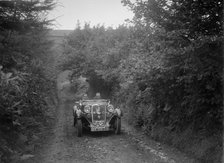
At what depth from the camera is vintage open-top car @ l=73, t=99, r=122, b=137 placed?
12398mm

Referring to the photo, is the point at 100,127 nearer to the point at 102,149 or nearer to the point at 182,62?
the point at 102,149

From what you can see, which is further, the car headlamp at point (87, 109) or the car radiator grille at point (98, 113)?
the car headlamp at point (87, 109)

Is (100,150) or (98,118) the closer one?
(100,150)

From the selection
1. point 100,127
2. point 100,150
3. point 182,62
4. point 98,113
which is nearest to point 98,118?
point 98,113

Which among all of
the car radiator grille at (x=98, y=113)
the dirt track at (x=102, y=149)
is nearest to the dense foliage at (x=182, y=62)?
the dirt track at (x=102, y=149)

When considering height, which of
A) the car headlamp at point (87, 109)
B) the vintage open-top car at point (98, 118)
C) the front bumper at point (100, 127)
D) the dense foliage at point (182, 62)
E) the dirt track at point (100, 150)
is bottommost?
the dirt track at point (100, 150)

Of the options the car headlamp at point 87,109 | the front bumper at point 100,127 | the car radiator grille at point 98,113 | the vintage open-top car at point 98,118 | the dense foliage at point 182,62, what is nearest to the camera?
the dense foliage at point 182,62

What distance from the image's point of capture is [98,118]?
12.7 metres

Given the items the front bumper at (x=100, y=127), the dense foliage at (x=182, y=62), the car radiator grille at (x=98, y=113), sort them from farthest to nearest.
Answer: the car radiator grille at (x=98, y=113) → the front bumper at (x=100, y=127) → the dense foliage at (x=182, y=62)

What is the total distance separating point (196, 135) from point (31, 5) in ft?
24.5

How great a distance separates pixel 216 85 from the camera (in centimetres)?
788

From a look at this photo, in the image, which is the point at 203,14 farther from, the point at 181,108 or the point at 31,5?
the point at 31,5

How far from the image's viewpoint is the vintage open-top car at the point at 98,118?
12398 millimetres

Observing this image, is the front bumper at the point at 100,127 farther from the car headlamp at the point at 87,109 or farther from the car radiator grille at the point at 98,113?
the car headlamp at the point at 87,109
